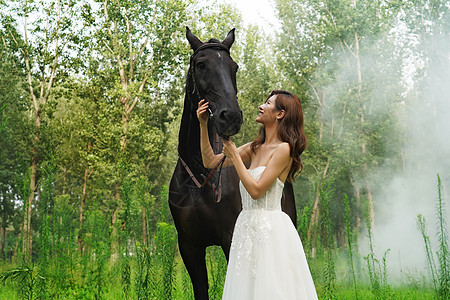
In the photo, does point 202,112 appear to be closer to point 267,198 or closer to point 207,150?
point 207,150

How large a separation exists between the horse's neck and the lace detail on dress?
106 centimetres

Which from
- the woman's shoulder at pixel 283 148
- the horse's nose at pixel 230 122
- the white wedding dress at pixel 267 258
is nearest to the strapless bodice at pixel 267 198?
the white wedding dress at pixel 267 258

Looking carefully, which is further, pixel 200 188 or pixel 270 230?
pixel 200 188

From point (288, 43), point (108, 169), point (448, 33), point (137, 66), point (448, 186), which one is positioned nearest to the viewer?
point (108, 169)

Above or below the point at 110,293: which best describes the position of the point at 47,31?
above

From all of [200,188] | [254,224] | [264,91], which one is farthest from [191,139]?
[264,91]

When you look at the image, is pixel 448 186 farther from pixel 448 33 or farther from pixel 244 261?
pixel 244 261

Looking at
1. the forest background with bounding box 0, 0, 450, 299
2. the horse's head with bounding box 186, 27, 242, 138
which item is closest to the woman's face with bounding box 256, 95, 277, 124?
the horse's head with bounding box 186, 27, 242, 138

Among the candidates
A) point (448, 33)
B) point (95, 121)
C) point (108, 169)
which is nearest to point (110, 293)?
point (108, 169)

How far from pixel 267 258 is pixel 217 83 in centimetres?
131

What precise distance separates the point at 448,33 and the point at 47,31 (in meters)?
19.0

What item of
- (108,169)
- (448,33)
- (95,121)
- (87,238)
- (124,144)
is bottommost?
(87,238)

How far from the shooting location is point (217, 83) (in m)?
3.32

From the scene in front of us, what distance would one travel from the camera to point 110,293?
720 centimetres
